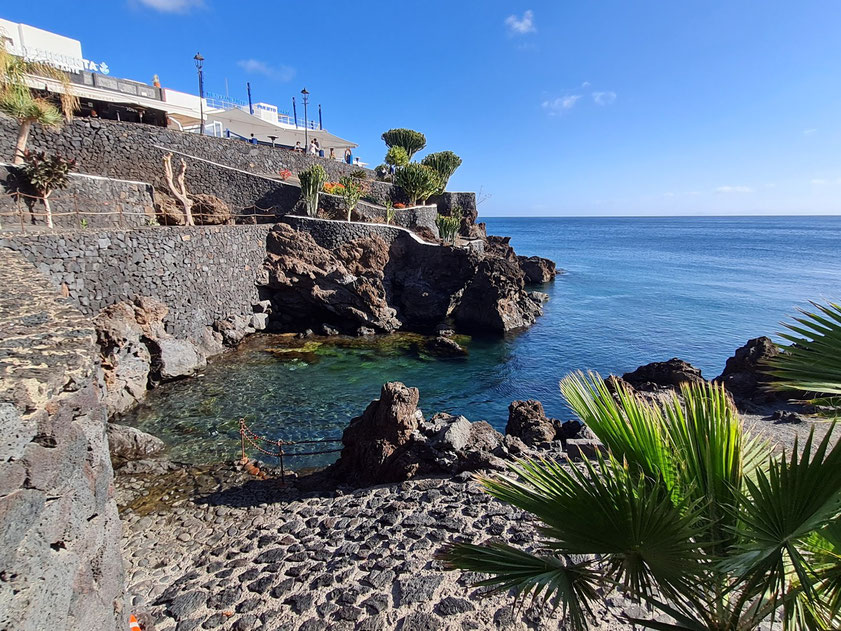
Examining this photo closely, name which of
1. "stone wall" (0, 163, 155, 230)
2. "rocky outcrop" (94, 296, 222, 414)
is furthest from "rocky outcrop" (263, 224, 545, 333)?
"rocky outcrop" (94, 296, 222, 414)

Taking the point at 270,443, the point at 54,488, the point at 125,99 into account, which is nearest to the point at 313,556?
the point at 54,488

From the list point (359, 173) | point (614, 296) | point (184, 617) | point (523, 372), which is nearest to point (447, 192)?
point (359, 173)

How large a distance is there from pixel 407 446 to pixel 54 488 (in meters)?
7.66

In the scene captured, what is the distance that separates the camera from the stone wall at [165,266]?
47.8 ft

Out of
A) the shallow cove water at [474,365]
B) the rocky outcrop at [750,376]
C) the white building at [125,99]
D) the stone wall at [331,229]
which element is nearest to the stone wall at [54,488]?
the shallow cove water at [474,365]

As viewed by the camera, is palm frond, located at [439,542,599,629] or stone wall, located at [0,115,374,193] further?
stone wall, located at [0,115,374,193]

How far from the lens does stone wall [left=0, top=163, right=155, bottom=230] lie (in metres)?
16.3

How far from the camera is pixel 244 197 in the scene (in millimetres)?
27906

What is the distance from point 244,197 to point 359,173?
31.7 ft

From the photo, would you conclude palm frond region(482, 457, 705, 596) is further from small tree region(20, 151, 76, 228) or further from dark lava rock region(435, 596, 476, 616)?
small tree region(20, 151, 76, 228)

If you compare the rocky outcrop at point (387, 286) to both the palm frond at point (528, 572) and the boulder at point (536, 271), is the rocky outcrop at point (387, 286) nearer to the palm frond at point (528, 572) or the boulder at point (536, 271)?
the boulder at point (536, 271)

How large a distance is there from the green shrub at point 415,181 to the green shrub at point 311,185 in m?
8.71

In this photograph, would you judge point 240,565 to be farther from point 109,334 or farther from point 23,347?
point 109,334

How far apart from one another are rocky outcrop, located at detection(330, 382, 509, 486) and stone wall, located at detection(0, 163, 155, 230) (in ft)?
42.9
